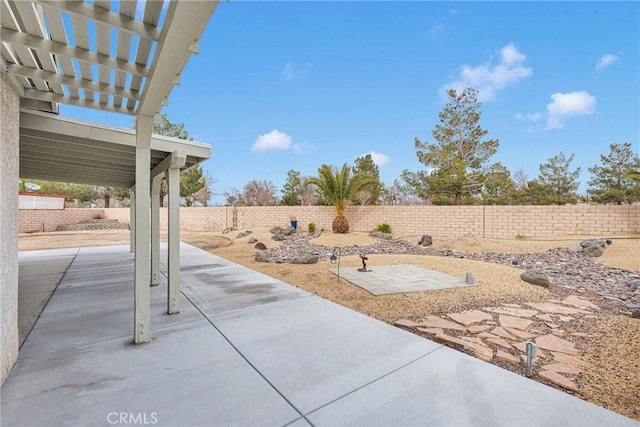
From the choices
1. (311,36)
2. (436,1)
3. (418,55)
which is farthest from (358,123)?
(436,1)

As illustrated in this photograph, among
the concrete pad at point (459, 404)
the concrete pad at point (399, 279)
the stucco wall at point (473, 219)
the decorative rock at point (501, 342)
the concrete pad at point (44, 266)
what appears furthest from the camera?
the stucco wall at point (473, 219)

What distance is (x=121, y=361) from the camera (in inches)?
98.5

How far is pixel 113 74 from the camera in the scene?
8.29 feet

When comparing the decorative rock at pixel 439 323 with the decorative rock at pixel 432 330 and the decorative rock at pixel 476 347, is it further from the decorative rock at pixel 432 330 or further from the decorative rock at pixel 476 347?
the decorative rock at pixel 476 347

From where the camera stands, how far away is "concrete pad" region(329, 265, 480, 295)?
17.7ft

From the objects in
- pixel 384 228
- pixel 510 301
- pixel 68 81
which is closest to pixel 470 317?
pixel 510 301

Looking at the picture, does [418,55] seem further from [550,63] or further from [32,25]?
[32,25]

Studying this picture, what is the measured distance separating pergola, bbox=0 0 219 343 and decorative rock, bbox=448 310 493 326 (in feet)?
12.4

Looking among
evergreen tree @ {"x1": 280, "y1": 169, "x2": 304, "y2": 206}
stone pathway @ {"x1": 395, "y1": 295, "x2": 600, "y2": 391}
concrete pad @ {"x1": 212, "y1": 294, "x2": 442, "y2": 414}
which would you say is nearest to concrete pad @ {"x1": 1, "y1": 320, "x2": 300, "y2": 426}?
concrete pad @ {"x1": 212, "y1": 294, "x2": 442, "y2": 414}

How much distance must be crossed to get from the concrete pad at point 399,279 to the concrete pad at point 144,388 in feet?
10.9

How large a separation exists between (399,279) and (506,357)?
322 centimetres

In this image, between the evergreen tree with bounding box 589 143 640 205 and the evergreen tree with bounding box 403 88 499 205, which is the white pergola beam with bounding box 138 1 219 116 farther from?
the evergreen tree with bounding box 589 143 640 205

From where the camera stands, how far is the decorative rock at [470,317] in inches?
150

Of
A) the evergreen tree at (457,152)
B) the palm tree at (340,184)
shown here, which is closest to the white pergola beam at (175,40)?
the palm tree at (340,184)
